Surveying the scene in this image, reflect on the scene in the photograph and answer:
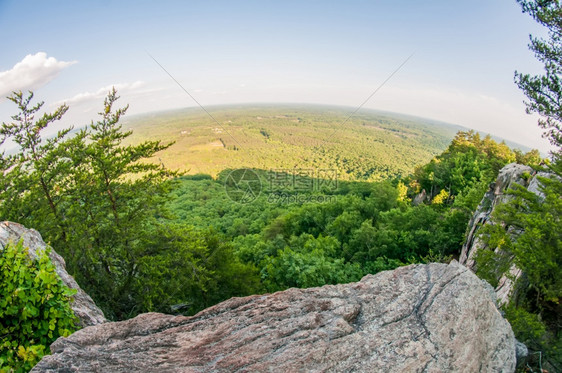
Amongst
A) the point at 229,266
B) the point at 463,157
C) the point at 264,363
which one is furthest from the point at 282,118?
the point at 264,363

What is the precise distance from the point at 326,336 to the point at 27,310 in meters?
4.53

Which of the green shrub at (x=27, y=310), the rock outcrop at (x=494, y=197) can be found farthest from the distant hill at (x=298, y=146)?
the green shrub at (x=27, y=310)

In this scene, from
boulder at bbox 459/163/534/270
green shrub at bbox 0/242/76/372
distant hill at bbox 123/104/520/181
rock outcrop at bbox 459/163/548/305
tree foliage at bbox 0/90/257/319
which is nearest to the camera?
green shrub at bbox 0/242/76/372

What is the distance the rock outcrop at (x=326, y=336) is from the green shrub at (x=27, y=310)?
0.30 metres

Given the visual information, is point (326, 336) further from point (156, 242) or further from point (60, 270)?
point (156, 242)

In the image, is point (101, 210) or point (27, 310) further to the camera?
point (101, 210)

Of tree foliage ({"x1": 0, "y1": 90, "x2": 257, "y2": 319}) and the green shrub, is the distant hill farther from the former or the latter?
the green shrub

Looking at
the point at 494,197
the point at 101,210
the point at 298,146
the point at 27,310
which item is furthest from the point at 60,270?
the point at 298,146

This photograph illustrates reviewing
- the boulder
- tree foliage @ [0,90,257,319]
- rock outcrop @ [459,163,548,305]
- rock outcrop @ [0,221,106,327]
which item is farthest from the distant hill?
rock outcrop @ [0,221,106,327]

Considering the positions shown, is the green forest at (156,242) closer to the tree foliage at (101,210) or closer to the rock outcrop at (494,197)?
the tree foliage at (101,210)

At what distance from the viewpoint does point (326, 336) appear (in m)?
4.73

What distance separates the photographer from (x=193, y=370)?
4410mm

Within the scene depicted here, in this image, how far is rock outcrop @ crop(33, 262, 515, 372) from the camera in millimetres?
4344

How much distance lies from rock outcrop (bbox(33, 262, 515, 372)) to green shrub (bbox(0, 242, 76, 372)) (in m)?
0.30
